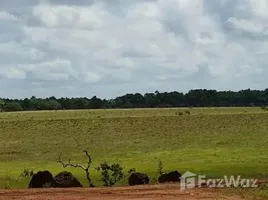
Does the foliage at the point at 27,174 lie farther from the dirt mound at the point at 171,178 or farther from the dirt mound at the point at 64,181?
the dirt mound at the point at 171,178

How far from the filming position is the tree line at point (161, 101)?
459 ft

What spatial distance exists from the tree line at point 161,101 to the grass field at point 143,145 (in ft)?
237

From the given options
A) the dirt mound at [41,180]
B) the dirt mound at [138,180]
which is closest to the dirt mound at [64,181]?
the dirt mound at [41,180]

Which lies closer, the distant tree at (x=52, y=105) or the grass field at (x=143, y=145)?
the grass field at (x=143, y=145)

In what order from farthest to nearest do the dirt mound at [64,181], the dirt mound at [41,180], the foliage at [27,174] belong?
the foliage at [27,174]
the dirt mound at [41,180]
the dirt mound at [64,181]

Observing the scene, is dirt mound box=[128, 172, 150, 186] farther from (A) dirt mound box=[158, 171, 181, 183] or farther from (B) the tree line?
(B) the tree line

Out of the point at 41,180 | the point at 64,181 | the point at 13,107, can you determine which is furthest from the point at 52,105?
the point at 64,181

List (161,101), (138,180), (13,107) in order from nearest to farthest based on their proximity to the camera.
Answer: (138,180) < (13,107) < (161,101)

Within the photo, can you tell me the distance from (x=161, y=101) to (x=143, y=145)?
3914 inches

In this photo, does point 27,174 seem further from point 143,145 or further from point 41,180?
point 143,145

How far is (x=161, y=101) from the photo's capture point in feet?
480

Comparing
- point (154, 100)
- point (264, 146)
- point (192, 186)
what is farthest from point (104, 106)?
point (192, 186)

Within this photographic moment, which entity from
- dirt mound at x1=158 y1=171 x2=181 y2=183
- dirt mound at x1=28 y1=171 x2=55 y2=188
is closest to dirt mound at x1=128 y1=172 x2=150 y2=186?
dirt mound at x1=158 y1=171 x2=181 y2=183

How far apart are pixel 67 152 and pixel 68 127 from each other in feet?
60.3
